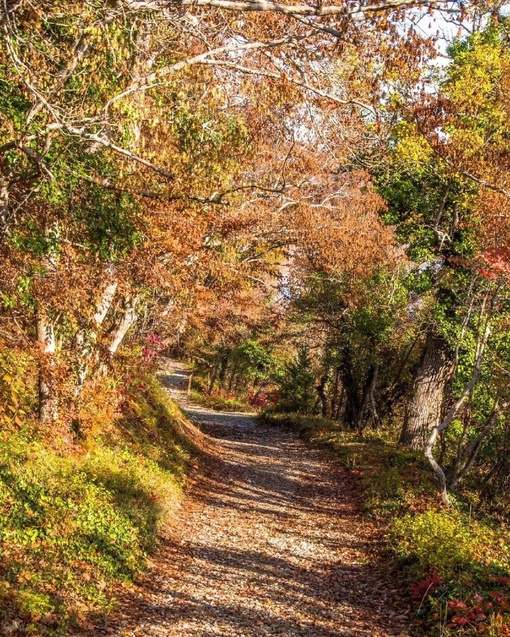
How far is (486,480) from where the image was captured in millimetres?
14312

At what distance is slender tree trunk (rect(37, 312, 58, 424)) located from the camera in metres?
7.94

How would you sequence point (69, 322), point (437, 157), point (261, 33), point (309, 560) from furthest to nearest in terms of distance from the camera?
point (437, 157) < point (309, 560) < point (69, 322) < point (261, 33)

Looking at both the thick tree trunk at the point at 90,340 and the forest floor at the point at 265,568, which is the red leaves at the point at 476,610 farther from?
the thick tree trunk at the point at 90,340

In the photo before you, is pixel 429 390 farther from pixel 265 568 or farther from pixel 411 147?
pixel 265 568

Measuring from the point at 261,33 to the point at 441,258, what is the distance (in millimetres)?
11726

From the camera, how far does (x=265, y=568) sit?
9.30 meters

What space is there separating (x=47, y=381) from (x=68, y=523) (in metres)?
1.96

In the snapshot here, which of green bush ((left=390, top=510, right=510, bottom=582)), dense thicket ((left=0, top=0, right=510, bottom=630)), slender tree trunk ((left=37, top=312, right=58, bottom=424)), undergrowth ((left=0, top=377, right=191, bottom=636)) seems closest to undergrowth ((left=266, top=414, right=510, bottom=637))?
green bush ((left=390, top=510, right=510, bottom=582))

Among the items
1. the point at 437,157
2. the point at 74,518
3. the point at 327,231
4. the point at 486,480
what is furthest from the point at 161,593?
the point at 437,157

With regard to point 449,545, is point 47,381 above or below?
above

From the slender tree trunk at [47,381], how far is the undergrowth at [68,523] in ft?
1.20

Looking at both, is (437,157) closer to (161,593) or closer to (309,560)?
(309,560)

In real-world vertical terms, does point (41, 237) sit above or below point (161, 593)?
above

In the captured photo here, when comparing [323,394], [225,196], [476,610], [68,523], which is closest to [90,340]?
[68,523]
